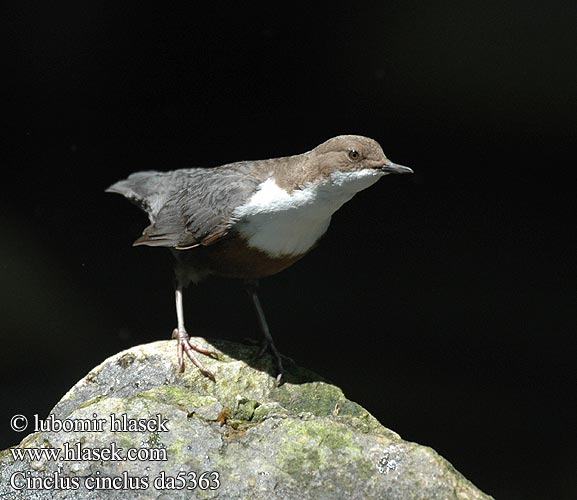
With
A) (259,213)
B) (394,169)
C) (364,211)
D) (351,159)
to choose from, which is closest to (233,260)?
(259,213)

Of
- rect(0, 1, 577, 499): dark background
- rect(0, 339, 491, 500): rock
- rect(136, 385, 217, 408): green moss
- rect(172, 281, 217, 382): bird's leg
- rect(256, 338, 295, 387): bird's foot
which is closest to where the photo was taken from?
rect(0, 339, 491, 500): rock

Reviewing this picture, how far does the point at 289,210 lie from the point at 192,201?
54 cm

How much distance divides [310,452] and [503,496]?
2.81 meters

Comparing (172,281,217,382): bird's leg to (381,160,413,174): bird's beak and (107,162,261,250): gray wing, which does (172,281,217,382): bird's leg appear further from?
(381,160,413,174): bird's beak

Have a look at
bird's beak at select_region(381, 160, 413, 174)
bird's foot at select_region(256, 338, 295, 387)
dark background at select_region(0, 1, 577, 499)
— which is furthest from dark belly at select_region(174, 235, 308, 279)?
dark background at select_region(0, 1, 577, 499)

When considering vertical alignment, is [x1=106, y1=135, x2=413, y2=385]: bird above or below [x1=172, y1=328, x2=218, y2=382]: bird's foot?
above

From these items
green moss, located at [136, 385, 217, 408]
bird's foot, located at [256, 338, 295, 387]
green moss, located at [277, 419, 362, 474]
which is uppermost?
green moss, located at [136, 385, 217, 408]

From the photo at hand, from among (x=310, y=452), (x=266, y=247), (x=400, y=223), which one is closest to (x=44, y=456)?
(x=310, y=452)

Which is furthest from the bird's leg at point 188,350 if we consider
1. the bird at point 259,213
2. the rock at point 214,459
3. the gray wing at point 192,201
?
the rock at point 214,459

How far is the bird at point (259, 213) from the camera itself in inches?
129

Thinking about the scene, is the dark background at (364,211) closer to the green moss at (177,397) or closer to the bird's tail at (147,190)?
the bird's tail at (147,190)

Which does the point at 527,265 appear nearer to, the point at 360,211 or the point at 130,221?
the point at 360,211

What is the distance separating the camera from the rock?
240 cm

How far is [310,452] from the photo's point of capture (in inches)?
98.7
